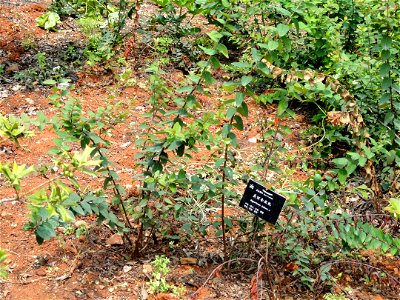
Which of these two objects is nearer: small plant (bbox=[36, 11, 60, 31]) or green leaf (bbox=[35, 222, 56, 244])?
green leaf (bbox=[35, 222, 56, 244])

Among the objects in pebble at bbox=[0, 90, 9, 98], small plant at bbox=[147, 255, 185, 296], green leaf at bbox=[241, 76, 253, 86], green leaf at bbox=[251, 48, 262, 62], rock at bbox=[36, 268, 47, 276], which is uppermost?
green leaf at bbox=[251, 48, 262, 62]

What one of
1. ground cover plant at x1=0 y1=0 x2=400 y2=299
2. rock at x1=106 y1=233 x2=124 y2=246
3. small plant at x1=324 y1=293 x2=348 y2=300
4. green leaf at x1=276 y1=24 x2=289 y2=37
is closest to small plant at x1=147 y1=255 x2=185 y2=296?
ground cover plant at x1=0 y1=0 x2=400 y2=299

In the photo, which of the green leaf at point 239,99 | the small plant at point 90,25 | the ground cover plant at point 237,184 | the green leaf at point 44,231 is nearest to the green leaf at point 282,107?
the ground cover plant at point 237,184

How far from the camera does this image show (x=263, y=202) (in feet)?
9.36

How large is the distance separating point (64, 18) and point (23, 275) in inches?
164

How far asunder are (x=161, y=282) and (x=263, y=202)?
73 cm

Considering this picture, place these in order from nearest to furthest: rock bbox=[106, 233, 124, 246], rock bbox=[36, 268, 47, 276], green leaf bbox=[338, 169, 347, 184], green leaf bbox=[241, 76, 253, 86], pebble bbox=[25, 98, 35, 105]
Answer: green leaf bbox=[241, 76, 253, 86] → green leaf bbox=[338, 169, 347, 184] → rock bbox=[36, 268, 47, 276] → rock bbox=[106, 233, 124, 246] → pebble bbox=[25, 98, 35, 105]

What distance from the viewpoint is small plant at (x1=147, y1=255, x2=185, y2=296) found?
293cm

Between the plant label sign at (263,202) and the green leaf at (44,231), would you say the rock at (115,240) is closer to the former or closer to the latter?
the plant label sign at (263,202)

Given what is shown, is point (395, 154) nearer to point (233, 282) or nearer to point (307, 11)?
point (233, 282)

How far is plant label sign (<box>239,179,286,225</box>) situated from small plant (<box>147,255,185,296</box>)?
556mm

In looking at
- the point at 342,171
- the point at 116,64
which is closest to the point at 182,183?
the point at 342,171

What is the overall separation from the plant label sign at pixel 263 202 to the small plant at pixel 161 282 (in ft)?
1.82

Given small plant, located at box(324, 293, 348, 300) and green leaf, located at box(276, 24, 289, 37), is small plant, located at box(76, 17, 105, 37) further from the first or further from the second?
small plant, located at box(324, 293, 348, 300)
